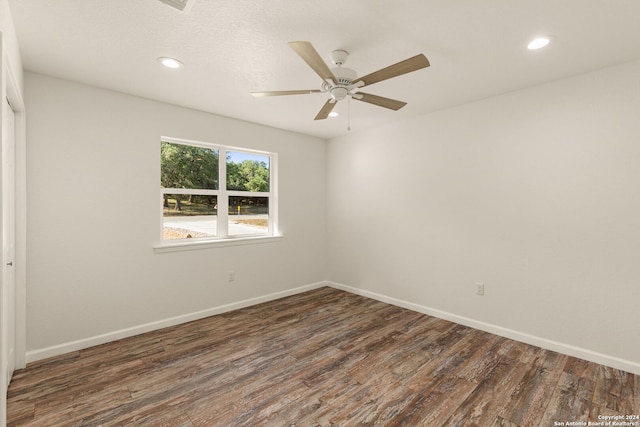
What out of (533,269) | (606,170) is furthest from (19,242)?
(606,170)

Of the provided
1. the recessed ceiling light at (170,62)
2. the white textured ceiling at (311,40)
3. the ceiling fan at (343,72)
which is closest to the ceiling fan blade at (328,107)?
the ceiling fan at (343,72)

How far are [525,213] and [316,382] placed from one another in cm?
257

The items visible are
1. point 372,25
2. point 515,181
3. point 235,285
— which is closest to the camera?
point 372,25

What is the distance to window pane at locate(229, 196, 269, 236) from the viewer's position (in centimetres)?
418

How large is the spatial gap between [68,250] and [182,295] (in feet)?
3.94

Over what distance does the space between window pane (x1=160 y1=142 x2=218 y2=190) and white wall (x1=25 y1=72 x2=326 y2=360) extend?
0.19m

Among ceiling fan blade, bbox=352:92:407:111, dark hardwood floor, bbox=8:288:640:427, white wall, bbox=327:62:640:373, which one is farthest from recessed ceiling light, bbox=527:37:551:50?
dark hardwood floor, bbox=8:288:640:427

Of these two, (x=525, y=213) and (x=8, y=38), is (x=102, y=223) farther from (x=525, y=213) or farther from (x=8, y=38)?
(x=525, y=213)

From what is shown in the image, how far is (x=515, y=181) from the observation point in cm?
309

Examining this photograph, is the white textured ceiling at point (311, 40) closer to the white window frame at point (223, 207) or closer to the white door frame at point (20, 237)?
the white door frame at point (20, 237)

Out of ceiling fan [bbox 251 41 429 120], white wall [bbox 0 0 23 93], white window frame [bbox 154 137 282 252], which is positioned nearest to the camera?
white wall [bbox 0 0 23 93]

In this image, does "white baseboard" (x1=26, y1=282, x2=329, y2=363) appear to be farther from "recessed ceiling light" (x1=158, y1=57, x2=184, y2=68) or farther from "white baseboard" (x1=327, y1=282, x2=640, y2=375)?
"recessed ceiling light" (x1=158, y1=57, x2=184, y2=68)

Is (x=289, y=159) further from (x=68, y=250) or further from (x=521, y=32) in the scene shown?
(x=521, y=32)

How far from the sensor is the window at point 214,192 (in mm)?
3588
